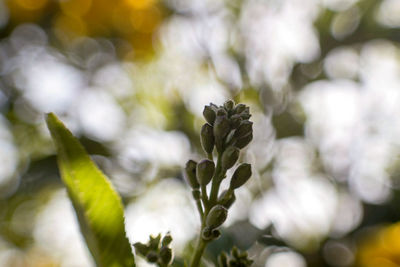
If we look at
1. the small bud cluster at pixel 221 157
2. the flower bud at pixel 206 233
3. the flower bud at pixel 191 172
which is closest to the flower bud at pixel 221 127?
the small bud cluster at pixel 221 157

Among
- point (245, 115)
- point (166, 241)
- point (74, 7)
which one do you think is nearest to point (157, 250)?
point (166, 241)

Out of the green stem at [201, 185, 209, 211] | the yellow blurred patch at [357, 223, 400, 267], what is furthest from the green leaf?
the yellow blurred patch at [357, 223, 400, 267]

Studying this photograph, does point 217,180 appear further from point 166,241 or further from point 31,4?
point 31,4

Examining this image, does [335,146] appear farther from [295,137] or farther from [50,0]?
[50,0]

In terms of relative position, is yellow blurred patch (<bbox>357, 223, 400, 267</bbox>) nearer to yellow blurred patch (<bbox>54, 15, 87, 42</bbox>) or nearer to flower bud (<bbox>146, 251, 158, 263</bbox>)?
flower bud (<bbox>146, 251, 158, 263</bbox>)

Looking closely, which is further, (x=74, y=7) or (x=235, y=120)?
(x=74, y=7)

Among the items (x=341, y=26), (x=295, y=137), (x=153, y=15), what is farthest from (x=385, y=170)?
(x=153, y=15)

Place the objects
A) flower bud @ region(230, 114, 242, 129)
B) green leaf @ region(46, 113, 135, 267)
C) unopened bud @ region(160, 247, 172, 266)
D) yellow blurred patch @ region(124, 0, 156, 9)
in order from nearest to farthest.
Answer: green leaf @ region(46, 113, 135, 267)
unopened bud @ region(160, 247, 172, 266)
flower bud @ region(230, 114, 242, 129)
yellow blurred patch @ region(124, 0, 156, 9)
